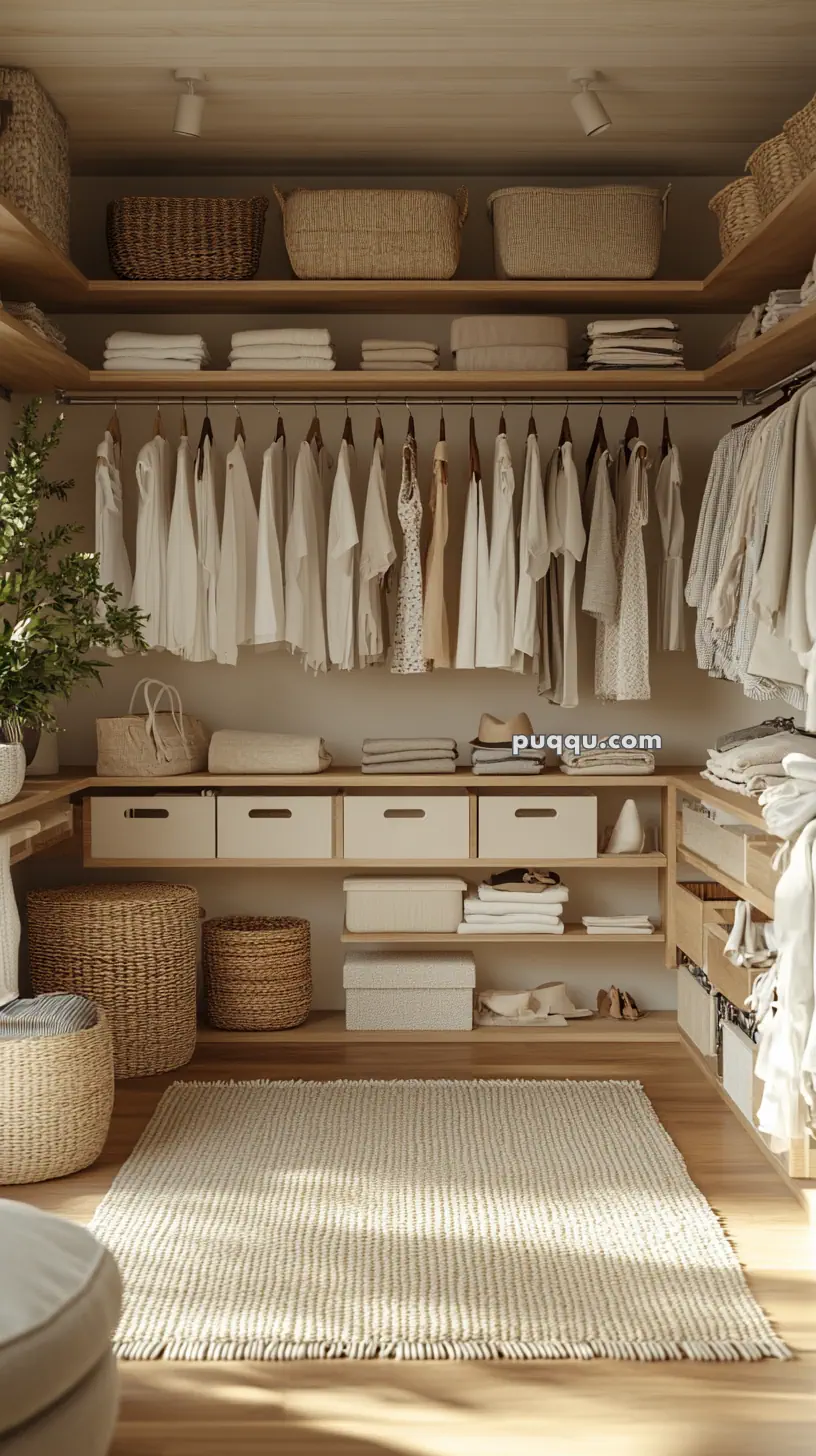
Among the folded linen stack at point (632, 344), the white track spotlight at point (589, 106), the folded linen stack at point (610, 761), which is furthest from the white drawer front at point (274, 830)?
the white track spotlight at point (589, 106)

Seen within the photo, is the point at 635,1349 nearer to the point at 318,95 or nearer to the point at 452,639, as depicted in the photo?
the point at 452,639

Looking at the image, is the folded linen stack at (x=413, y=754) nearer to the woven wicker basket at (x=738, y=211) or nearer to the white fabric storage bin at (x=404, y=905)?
the white fabric storage bin at (x=404, y=905)

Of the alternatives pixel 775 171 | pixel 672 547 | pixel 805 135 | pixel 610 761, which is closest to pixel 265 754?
pixel 610 761

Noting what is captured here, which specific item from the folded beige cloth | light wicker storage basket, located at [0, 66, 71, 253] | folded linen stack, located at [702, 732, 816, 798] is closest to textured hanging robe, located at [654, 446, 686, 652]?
folded linen stack, located at [702, 732, 816, 798]

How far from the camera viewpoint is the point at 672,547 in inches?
170

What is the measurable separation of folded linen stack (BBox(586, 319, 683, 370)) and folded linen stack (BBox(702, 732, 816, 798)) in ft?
4.19

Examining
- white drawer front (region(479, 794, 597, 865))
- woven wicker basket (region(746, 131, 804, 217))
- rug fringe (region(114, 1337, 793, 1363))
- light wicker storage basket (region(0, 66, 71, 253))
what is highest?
light wicker storage basket (region(0, 66, 71, 253))

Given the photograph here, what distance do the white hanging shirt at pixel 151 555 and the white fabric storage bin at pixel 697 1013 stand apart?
6.41 ft

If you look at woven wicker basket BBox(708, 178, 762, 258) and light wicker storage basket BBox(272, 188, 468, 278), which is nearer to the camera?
woven wicker basket BBox(708, 178, 762, 258)

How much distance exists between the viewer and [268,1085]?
3869 mm

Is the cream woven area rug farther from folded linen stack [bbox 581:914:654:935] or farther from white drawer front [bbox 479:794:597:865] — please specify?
white drawer front [bbox 479:794:597:865]

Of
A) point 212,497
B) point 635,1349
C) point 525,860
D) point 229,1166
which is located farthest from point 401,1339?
point 212,497

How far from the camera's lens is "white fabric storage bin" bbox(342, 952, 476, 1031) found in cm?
436

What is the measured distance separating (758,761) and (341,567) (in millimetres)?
1441
